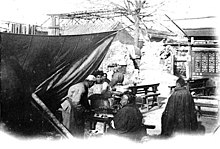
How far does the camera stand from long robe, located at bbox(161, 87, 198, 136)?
4463 mm

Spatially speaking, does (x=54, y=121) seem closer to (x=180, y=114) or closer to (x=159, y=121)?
(x=180, y=114)

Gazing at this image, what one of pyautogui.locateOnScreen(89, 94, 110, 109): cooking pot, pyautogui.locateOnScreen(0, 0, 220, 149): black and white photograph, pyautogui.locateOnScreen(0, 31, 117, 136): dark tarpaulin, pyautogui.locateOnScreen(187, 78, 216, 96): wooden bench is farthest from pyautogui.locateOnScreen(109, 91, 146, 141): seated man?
pyautogui.locateOnScreen(187, 78, 216, 96): wooden bench

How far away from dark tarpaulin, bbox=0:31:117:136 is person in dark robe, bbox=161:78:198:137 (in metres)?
1.55

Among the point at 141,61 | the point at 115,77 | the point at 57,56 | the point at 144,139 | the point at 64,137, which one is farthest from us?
the point at 141,61

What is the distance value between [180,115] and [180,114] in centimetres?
2

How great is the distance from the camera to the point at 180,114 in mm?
4461

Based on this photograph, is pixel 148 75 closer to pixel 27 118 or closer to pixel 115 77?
pixel 115 77

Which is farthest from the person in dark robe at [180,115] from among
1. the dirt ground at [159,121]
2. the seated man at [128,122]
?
the dirt ground at [159,121]

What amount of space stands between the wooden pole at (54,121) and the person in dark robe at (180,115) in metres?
1.68

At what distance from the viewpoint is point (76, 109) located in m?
4.59

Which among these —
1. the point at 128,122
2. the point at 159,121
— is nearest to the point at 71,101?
the point at 128,122

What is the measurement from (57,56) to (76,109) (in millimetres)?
967

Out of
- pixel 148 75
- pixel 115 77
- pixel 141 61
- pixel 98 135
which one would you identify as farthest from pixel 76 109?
pixel 141 61

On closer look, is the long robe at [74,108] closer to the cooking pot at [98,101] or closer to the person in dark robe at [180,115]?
the cooking pot at [98,101]
